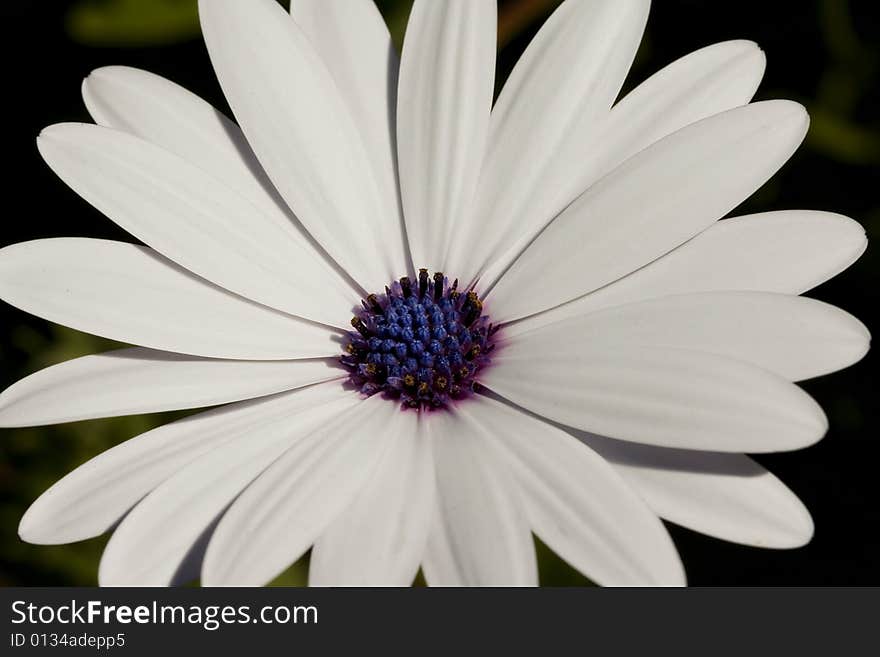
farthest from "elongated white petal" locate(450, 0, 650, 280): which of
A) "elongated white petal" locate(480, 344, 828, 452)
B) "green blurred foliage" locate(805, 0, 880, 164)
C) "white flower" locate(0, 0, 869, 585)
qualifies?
"green blurred foliage" locate(805, 0, 880, 164)

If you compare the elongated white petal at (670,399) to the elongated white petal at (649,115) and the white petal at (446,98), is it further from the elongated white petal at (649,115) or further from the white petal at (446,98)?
the white petal at (446,98)

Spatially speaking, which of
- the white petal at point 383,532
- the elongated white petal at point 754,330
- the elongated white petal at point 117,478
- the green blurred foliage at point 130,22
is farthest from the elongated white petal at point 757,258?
the green blurred foliage at point 130,22

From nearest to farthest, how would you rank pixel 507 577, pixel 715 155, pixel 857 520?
pixel 507 577
pixel 715 155
pixel 857 520

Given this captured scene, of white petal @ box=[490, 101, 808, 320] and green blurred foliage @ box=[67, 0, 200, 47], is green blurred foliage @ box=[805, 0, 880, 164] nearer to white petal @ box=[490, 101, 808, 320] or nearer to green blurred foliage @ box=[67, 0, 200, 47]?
white petal @ box=[490, 101, 808, 320]

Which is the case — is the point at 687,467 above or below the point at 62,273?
below
